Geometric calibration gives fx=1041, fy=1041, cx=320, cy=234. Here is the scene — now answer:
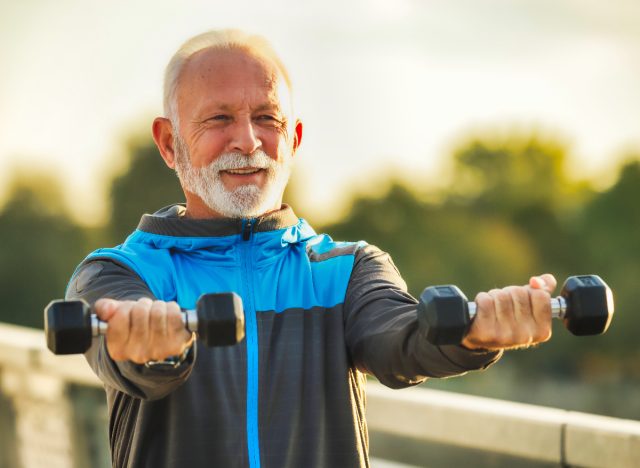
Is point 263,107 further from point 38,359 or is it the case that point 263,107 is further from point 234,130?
point 38,359

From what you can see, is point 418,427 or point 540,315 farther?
point 418,427

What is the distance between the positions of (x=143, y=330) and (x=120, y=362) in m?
0.17

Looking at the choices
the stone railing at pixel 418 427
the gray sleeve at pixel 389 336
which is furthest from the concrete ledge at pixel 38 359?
the gray sleeve at pixel 389 336

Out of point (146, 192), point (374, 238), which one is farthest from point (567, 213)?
point (146, 192)

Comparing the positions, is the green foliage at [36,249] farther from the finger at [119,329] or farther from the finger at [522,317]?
→ the finger at [522,317]

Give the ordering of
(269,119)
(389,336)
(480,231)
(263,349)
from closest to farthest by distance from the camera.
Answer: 1. (389,336)
2. (263,349)
3. (269,119)
4. (480,231)

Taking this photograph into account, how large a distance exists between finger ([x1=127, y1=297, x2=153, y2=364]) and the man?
0.11m

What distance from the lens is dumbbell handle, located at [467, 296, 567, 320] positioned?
2180 mm

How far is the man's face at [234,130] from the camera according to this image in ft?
9.02

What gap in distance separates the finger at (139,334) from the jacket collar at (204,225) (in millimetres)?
551

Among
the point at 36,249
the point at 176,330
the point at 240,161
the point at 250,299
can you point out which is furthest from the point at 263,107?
the point at 36,249

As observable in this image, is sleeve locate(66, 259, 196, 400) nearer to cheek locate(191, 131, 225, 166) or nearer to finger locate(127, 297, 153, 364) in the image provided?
finger locate(127, 297, 153, 364)

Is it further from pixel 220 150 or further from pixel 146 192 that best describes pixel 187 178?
pixel 146 192

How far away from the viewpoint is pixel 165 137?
2.97 m
